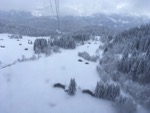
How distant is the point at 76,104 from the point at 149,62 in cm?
4108

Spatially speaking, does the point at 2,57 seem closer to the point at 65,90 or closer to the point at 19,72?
the point at 19,72

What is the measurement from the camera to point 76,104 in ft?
162

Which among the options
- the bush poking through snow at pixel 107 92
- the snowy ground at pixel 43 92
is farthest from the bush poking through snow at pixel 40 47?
the bush poking through snow at pixel 107 92

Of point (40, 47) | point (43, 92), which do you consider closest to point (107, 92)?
point (43, 92)

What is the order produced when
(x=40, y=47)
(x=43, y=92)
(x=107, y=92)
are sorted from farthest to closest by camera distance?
(x=40, y=47) < (x=107, y=92) < (x=43, y=92)

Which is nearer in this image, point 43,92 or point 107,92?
point 43,92

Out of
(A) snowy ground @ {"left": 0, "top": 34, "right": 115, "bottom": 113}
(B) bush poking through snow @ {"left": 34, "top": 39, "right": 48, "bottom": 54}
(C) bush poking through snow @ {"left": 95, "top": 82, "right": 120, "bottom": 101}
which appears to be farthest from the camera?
(B) bush poking through snow @ {"left": 34, "top": 39, "right": 48, "bottom": 54}

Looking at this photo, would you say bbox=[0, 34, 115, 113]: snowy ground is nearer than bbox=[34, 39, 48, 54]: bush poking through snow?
Yes

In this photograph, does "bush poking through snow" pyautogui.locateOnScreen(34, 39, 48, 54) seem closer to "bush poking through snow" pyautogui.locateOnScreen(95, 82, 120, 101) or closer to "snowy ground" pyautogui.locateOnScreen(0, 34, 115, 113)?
"snowy ground" pyautogui.locateOnScreen(0, 34, 115, 113)

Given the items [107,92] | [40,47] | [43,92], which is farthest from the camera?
[40,47]

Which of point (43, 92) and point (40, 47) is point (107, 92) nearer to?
point (43, 92)

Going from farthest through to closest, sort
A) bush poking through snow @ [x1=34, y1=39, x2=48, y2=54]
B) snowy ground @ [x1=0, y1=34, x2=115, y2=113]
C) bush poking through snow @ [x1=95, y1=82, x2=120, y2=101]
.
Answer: bush poking through snow @ [x1=34, y1=39, x2=48, y2=54], bush poking through snow @ [x1=95, y1=82, x2=120, y2=101], snowy ground @ [x1=0, y1=34, x2=115, y2=113]

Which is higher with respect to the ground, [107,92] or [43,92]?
[107,92]

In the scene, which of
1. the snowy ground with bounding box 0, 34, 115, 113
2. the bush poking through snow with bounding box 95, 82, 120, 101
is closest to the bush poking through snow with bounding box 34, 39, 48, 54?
the snowy ground with bounding box 0, 34, 115, 113
